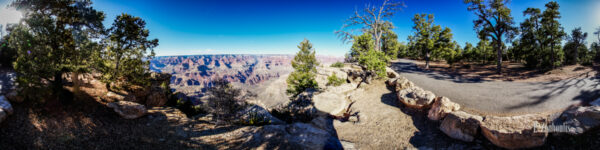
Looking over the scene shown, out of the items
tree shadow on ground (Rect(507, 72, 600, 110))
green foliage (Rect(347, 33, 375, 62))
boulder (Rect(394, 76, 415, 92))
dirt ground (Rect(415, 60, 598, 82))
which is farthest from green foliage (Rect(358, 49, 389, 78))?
tree shadow on ground (Rect(507, 72, 600, 110))

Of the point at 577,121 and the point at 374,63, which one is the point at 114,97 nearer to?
the point at 374,63

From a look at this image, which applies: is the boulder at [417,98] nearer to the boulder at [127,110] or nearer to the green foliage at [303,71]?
the green foliage at [303,71]

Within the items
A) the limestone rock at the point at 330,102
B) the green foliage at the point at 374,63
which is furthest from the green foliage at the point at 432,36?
the limestone rock at the point at 330,102

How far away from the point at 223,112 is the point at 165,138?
315 centimetres

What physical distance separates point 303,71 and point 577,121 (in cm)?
1527

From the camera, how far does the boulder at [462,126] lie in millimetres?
6059

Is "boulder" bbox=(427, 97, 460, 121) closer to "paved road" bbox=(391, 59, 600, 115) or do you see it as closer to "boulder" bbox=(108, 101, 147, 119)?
"paved road" bbox=(391, 59, 600, 115)

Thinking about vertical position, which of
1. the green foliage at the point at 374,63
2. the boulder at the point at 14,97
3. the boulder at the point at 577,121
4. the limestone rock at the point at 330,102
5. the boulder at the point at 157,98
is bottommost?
the limestone rock at the point at 330,102

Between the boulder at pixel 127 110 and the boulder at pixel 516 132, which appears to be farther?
the boulder at pixel 127 110

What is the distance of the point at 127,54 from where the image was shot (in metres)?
10.1

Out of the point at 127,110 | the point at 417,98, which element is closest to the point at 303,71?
the point at 417,98

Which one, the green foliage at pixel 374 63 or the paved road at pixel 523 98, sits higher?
the green foliage at pixel 374 63

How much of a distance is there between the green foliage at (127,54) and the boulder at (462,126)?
16342 mm

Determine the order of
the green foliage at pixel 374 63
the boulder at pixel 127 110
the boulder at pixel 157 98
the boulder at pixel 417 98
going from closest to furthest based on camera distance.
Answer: the boulder at pixel 127 110
the boulder at pixel 417 98
the boulder at pixel 157 98
the green foliage at pixel 374 63
